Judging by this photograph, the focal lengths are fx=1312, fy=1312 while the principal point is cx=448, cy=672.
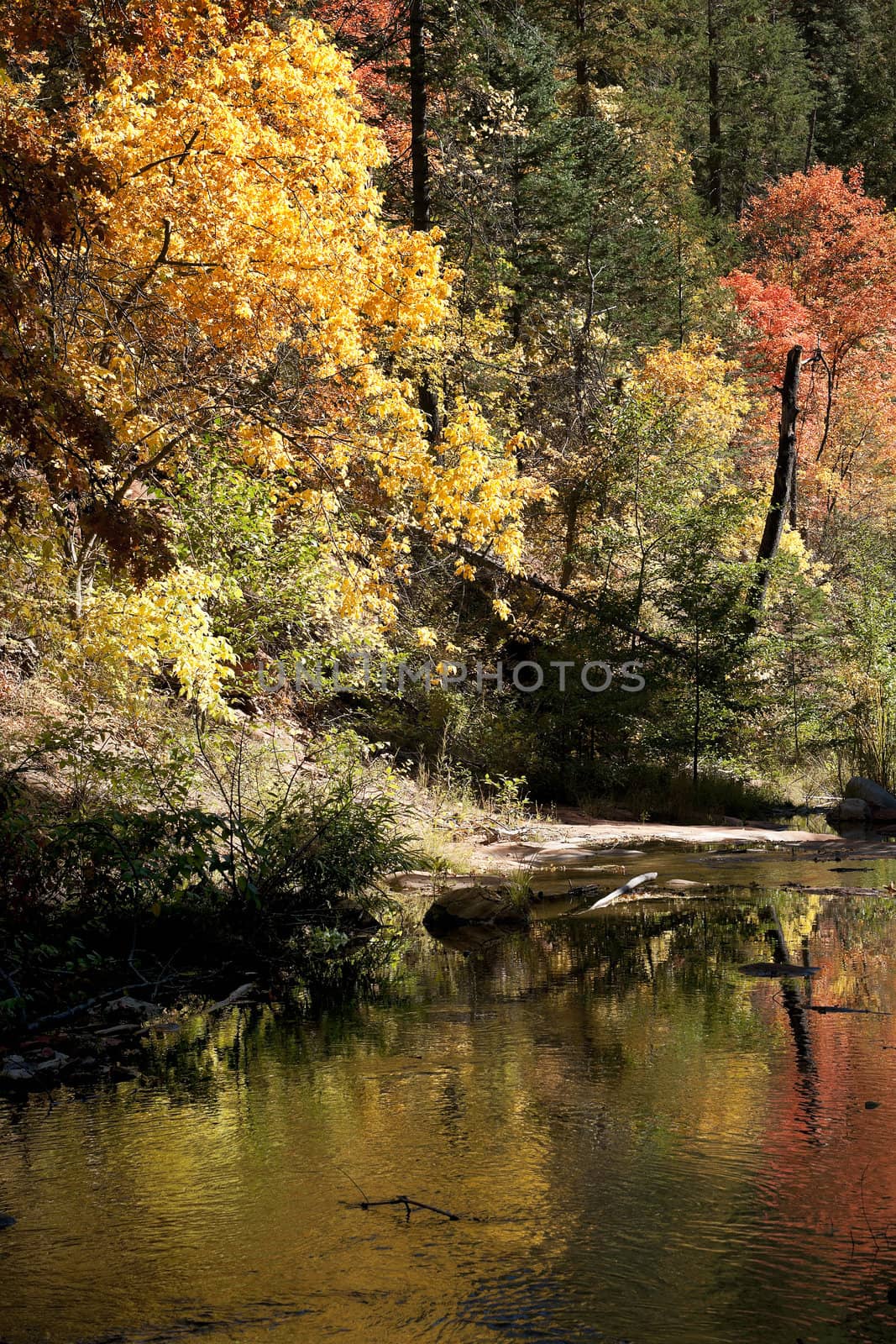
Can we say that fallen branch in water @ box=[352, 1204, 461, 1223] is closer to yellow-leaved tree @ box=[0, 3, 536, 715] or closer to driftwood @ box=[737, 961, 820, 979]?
driftwood @ box=[737, 961, 820, 979]

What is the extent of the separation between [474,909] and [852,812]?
8.84 meters

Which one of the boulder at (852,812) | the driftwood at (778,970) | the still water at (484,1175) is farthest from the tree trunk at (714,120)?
the still water at (484,1175)

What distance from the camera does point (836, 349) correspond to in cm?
Result: 3644

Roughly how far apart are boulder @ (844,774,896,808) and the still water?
10.4m

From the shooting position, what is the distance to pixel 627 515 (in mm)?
23328

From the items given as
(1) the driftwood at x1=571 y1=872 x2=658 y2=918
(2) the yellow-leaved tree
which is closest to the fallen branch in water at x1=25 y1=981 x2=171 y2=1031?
(2) the yellow-leaved tree

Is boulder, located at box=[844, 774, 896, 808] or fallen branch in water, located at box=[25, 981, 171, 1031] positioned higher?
boulder, located at box=[844, 774, 896, 808]

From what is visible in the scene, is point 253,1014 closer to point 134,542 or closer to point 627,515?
point 134,542

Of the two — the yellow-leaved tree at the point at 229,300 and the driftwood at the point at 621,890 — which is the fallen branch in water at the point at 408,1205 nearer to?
the yellow-leaved tree at the point at 229,300

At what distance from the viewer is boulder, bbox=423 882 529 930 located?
9.96 metres

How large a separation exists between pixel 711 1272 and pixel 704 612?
16.1 meters

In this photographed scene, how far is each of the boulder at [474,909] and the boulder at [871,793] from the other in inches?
345

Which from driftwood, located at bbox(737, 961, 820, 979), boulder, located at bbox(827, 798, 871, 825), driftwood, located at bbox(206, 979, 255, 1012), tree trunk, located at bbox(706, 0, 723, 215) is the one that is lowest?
driftwood, located at bbox(206, 979, 255, 1012)

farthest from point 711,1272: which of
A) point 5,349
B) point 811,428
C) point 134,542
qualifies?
point 811,428
